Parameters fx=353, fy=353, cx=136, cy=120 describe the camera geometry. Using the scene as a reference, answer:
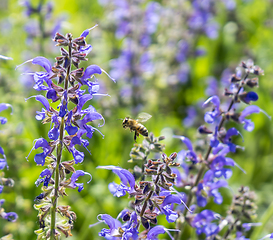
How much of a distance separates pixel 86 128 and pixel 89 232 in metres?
2.40

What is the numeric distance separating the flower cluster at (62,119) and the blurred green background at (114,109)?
132 centimetres

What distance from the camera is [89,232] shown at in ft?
13.3

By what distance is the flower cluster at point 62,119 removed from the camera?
1865 millimetres

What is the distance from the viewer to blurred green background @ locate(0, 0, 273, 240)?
392 centimetres

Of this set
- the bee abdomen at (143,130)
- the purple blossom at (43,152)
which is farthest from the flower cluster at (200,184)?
the purple blossom at (43,152)

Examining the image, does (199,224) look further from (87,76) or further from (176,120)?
(176,120)

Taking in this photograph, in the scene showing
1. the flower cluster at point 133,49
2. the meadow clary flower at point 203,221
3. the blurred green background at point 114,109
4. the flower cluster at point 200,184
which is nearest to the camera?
the flower cluster at point 200,184

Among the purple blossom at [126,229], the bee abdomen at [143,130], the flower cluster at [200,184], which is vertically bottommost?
the purple blossom at [126,229]

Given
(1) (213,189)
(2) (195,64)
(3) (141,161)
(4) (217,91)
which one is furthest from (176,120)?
(3) (141,161)

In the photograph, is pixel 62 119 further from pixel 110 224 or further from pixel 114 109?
pixel 114 109

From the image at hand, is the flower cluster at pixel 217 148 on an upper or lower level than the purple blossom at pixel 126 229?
upper

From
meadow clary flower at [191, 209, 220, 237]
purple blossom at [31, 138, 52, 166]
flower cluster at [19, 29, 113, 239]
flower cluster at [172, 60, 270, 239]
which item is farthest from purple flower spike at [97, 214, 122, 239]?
meadow clary flower at [191, 209, 220, 237]

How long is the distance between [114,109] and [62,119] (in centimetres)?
303

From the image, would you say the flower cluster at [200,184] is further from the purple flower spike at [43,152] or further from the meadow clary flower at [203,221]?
the purple flower spike at [43,152]
